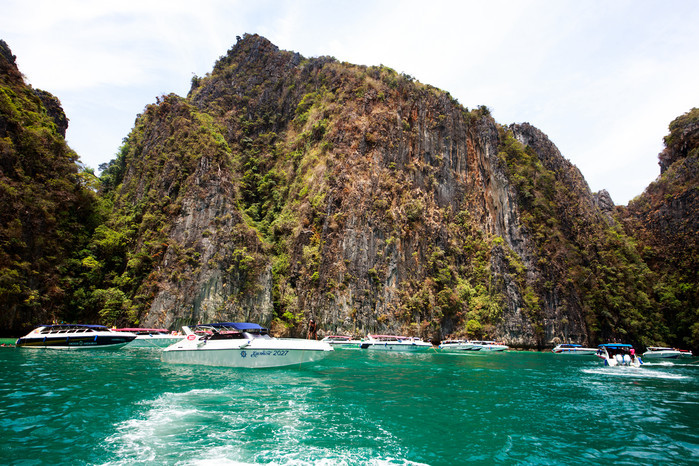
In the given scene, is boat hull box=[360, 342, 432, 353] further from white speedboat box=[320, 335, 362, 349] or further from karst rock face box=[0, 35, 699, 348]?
karst rock face box=[0, 35, 699, 348]

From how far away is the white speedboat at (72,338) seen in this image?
25.8 metres

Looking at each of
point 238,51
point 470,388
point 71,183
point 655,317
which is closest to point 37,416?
point 470,388

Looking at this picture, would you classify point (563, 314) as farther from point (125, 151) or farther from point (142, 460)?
point (125, 151)

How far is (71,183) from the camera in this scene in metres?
46.5

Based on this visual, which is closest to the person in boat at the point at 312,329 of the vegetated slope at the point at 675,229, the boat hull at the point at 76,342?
the boat hull at the point at 76,342

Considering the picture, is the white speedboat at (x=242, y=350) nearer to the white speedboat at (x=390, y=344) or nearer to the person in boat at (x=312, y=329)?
the white speedboat at (x=390, y=344)

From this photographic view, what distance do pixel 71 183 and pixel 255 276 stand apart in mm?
26570

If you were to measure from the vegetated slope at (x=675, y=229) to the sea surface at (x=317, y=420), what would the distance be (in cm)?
5990

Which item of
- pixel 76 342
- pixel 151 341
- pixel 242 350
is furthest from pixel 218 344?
pixel 151 341

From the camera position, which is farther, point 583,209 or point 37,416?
point 583,209

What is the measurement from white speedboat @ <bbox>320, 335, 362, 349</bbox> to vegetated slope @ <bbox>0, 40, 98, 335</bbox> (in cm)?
3010

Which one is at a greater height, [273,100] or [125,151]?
[273,100]

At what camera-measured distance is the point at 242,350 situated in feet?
65.2

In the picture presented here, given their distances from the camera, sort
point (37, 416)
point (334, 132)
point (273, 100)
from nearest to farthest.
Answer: point (37, 416) < point (334, 132) < point (273, 100)
